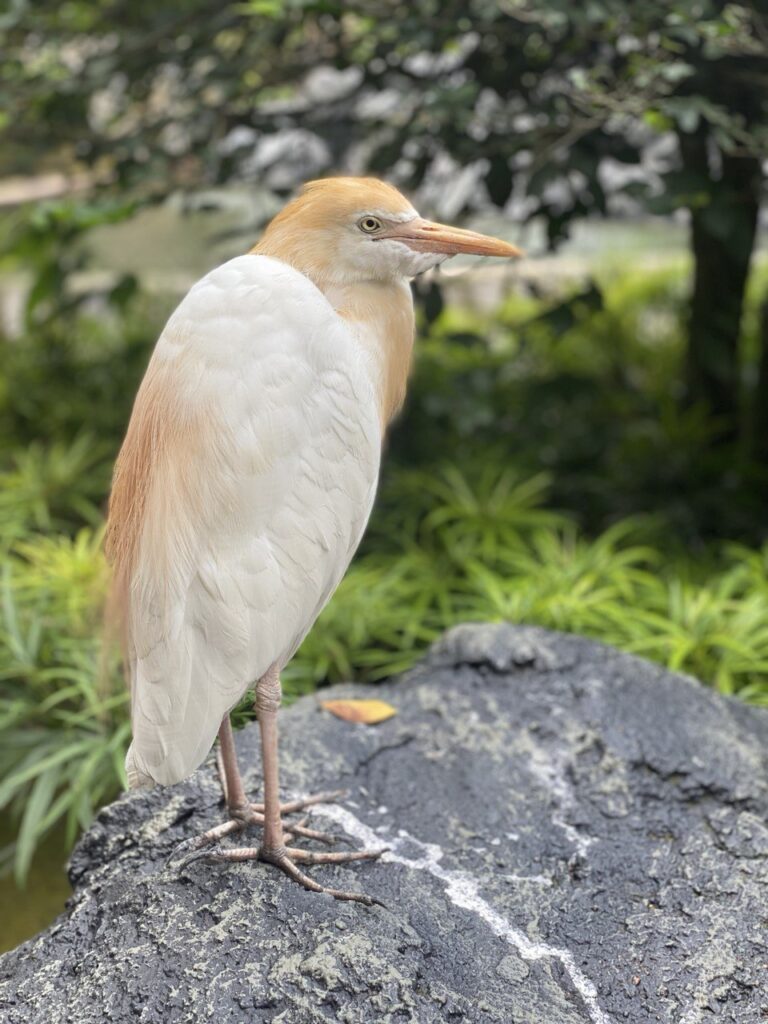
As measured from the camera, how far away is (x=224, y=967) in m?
1.57

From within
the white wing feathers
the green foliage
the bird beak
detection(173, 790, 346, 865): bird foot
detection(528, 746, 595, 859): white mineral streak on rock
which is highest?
the bird beak

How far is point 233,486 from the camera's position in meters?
1.61

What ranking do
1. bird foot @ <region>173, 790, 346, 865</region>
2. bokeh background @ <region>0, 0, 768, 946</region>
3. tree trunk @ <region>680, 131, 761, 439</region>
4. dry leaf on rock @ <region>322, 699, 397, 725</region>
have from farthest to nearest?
tree trunk @ <region>680, 131, 761, 439</region> < bokeh background @ <region>0, 0, 768, 946</region> < dry leaf on rock @ <region>322, 699, 397, 725</region> < bird foot @ <region>173, 790, 346, 865</region>

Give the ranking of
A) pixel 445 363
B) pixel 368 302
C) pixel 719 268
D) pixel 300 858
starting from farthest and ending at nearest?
pixel 445 363 < pixel 719 268 < pixel 300 858 < pixel 368 302

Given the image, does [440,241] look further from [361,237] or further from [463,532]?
[463,532]

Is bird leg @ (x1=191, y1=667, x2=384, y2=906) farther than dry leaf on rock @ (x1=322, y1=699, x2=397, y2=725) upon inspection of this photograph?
No

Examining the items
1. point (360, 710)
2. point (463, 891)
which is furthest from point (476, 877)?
point (360, 710)

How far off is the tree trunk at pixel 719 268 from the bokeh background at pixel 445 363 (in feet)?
0.04

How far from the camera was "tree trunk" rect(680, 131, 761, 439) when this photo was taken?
303 centimetres

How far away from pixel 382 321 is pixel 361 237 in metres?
0.15

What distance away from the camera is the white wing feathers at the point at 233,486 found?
5.22 ft

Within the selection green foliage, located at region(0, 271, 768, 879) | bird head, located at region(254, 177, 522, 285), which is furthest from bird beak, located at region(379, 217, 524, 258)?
green foliage, located at region(0, 271, 768, 879)

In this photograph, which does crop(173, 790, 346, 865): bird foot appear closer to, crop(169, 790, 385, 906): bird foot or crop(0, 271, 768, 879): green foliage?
crop(169, 790, 385, 906): bird foot

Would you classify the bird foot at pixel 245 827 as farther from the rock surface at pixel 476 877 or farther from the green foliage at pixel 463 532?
the green foliage at pixel 463 532
